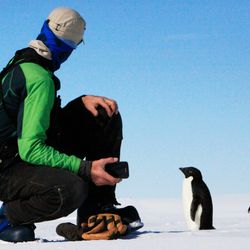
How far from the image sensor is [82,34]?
156 inches

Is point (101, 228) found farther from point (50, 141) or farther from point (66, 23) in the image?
point (66, 23)

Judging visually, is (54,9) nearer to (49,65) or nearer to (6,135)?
(49,65)

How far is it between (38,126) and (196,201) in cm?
537

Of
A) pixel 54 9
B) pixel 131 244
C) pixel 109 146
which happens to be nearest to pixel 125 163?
pixel 109 146

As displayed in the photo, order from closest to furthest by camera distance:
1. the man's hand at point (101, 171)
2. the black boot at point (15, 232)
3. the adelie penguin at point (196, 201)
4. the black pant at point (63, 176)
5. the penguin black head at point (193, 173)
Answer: the man's hand at point (101, 171), the black pant at point (63, 176), the black boot at point (15, 232), the adelie penguin at point (196, 201), the penguin black head at point (193, 173)

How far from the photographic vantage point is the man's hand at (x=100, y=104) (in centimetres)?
387

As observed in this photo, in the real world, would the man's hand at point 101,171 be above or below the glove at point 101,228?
above

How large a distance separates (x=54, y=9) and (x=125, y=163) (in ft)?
3.61

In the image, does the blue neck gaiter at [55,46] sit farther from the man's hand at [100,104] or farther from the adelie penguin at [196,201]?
the adelie penguin at [196,201]

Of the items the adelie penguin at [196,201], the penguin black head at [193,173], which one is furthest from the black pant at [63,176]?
the penguin black head at [193,173]

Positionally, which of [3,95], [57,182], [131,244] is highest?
[3,95]

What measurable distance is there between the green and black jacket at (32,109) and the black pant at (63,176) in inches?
4.5

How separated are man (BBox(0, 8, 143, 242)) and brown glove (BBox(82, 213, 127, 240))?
5.7 inches

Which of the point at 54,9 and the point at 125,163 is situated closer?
the point at 125,163
